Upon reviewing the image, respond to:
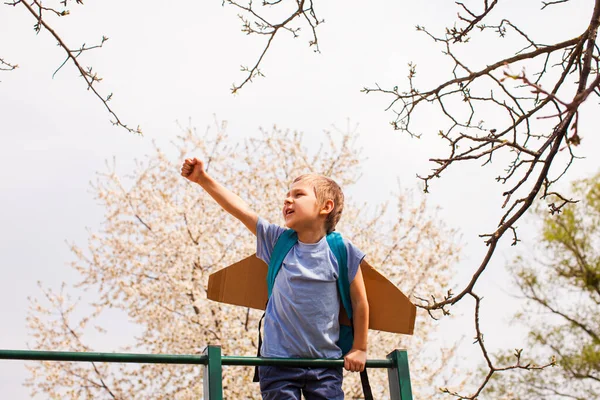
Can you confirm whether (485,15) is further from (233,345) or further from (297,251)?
(233,345)

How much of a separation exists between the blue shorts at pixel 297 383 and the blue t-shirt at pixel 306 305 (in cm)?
7

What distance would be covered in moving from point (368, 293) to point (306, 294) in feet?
0.95

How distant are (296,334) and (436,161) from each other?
3.01ft

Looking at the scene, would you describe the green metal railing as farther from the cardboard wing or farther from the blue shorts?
the cardboard wing

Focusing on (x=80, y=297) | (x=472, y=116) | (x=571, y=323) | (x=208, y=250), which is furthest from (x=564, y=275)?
(x=472, y=116)

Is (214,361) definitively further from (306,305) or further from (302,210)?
(302,210)

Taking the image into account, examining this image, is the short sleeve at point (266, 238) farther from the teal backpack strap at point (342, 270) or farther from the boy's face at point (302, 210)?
the teal backpack strap at point (342, 270)

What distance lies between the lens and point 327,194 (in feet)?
9.75

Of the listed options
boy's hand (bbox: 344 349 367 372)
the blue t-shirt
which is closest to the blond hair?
the blue t-shirt

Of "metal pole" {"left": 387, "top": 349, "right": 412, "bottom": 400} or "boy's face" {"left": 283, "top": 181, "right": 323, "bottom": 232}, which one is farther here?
"boy's face" {"left": 283, "top": 181, "right": 323, "bottom": 232}

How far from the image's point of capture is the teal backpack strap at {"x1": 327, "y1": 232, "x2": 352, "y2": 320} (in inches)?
111

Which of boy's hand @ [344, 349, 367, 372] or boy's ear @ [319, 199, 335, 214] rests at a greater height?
boy's ear @ [319, 199, 335, 214]

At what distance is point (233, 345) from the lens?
28.1 ft

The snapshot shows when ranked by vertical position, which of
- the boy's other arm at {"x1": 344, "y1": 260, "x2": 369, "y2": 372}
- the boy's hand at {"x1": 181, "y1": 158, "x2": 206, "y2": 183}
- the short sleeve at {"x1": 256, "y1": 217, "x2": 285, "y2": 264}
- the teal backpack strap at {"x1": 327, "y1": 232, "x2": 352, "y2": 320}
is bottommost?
the boy's other arm at {"x1": 344, "y1": 260, "x2": 369, "y2": 372}
